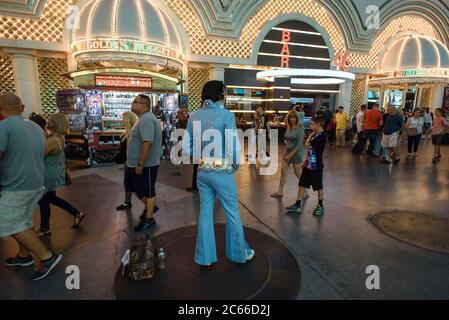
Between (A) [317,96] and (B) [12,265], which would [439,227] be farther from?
(A) [317,96]

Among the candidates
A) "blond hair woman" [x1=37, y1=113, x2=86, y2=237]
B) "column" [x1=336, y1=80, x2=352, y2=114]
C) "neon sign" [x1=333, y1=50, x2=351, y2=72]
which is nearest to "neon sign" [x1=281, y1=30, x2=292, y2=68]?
"neon sign" [x1=333, y1=50, x2=351, y2=72]

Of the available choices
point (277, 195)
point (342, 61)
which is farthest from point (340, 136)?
point (277, 195)

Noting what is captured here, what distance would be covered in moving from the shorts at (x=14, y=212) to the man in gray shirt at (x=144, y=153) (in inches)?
48.2

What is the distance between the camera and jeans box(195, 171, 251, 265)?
249cm

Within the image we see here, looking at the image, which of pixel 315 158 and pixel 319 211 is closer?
pixel 315 158

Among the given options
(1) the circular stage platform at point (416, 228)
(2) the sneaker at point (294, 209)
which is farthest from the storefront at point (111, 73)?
(1) the circular stage platform at point (416, 228)

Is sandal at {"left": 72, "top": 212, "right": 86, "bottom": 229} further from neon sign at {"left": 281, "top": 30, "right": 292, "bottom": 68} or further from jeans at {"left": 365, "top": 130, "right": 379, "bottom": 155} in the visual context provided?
neon sign at {"left": 281, "top": 30, "right": 292, "bottom": 68}

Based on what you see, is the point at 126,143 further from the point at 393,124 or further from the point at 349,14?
the point at 349,14

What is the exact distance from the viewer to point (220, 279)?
2.49 m

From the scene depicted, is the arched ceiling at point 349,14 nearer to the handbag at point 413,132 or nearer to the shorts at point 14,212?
the handbag at point 413,132

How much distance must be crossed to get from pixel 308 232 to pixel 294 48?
12.3m

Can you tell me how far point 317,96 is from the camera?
15.7 m
